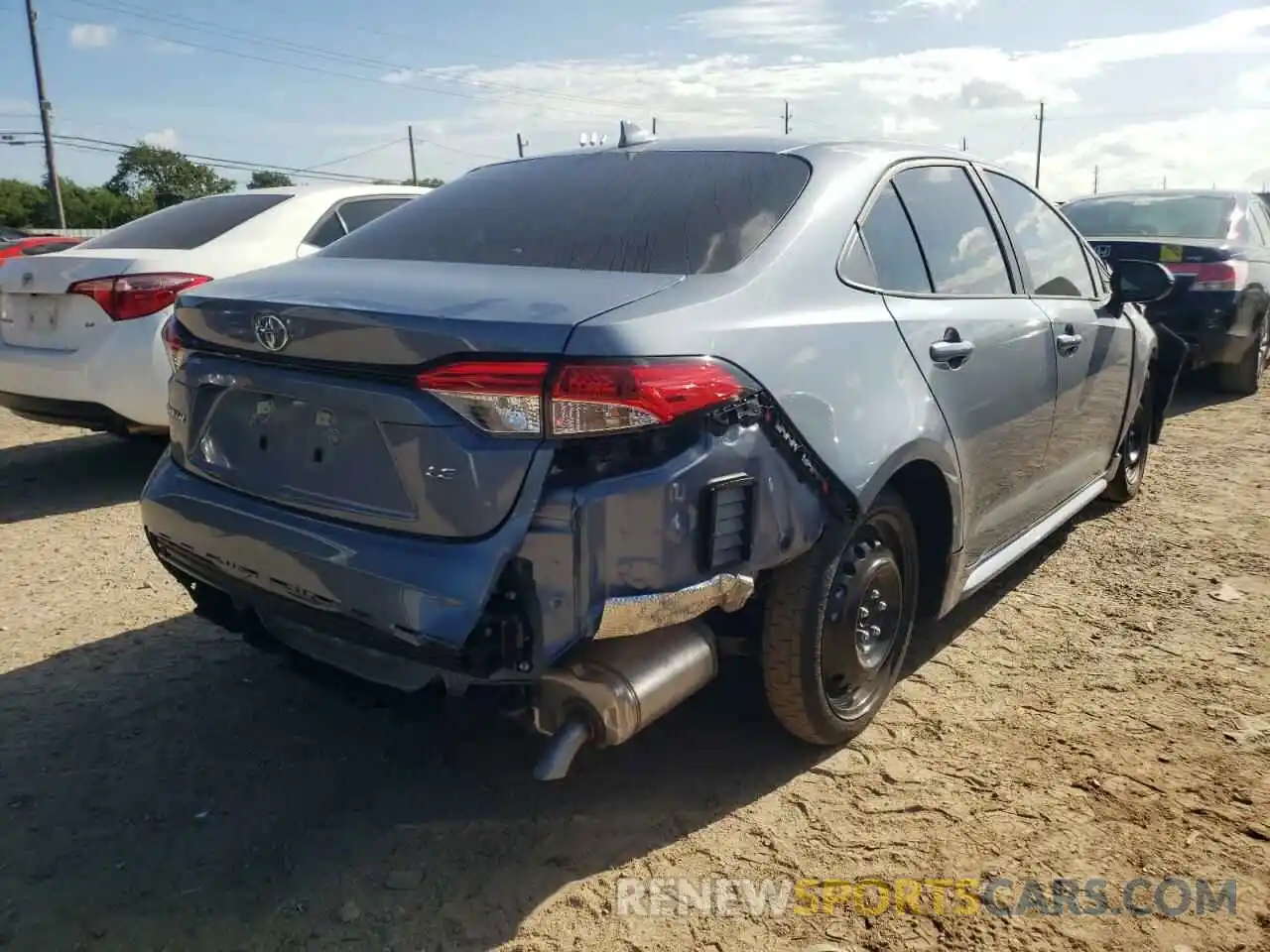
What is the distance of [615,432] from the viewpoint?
208cm

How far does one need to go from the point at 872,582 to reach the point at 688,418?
3.14 feet

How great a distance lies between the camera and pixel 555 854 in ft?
8.11

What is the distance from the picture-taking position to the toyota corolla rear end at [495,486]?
2.08m

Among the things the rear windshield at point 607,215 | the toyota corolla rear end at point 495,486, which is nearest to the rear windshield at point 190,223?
the rear windshield at point 607,215

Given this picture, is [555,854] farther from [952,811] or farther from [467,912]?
[952,811]

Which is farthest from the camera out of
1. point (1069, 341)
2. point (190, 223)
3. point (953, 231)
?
point (190, 223)

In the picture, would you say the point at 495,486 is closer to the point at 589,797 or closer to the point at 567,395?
the point at 567,395

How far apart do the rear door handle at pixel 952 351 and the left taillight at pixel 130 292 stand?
12.2ft

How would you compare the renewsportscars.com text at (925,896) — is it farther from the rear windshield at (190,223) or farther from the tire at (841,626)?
the rear windshield at (190,223)

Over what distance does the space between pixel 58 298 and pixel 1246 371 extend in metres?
8.24

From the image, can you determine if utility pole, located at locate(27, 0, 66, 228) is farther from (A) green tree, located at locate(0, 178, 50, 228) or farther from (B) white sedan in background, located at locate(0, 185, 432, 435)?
(B) white sedan in background, located at locate(0, 185, 432, 435)

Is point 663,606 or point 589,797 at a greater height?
point 663,606

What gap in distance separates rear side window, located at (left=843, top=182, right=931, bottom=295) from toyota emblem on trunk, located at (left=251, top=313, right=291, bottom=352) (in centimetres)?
152

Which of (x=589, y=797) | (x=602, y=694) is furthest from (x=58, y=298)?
(x=602, y=694)
